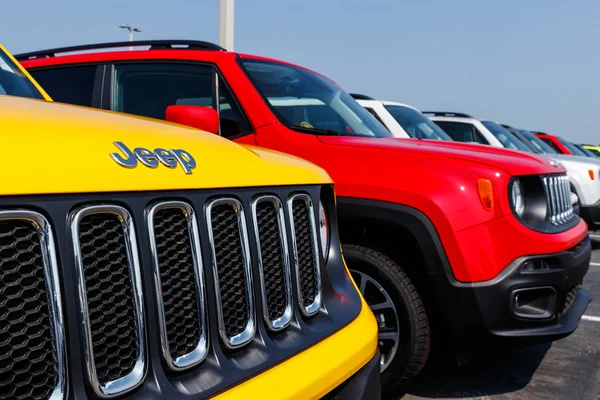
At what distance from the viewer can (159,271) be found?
59.5 inches

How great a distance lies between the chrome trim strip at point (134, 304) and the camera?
52.2 inches

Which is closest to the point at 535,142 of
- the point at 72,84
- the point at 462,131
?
the point at 462,131

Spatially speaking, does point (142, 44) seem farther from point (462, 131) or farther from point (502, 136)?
point (502, 136)

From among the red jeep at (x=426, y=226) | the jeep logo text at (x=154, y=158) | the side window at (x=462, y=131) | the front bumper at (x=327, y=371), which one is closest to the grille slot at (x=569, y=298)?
the red jeep at (x=426, y=226)

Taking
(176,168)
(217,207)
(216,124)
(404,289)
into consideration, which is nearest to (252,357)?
(217,207)

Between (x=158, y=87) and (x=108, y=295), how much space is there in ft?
9.64

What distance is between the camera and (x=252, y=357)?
5.74 ft

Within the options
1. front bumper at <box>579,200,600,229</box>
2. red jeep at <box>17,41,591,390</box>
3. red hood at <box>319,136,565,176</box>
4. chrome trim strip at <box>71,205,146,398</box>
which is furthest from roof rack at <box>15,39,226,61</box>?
front bumper at <box>579,200,600,229</box>

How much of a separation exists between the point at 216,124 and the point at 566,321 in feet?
7.12

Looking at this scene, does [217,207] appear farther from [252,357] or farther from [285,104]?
[285,104]

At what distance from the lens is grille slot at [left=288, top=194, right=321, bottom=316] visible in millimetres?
2131

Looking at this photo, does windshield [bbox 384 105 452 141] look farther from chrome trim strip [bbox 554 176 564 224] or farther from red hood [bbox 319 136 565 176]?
red hood [bbox 319 136 565 176]

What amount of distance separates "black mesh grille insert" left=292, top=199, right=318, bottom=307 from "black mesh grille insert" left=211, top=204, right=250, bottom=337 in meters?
A: 0.33

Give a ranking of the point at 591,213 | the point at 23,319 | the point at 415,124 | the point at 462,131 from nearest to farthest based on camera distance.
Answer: the point at 23,319 → the point at 415,124 → the point at 591,213 → the point at 462,131
